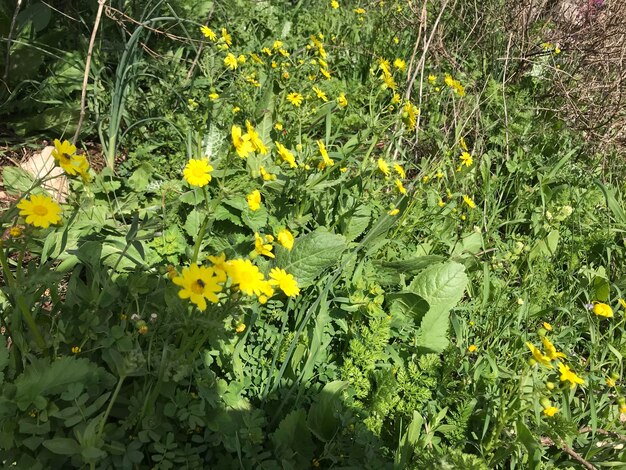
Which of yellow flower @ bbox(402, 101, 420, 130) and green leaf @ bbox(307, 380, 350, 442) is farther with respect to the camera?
yellow flower @ bbox(402, 101, 420, 130)

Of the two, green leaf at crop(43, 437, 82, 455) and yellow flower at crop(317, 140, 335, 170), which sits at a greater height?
yellow flower at crop(317, 140, 335, 170)

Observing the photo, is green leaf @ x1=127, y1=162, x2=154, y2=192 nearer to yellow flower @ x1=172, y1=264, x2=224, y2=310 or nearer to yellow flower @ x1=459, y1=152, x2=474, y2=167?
yellow flower @ x1=172, y1=264, x2=224, y2=310

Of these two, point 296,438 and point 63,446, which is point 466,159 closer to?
point 296,438

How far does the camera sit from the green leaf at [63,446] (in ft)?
3.82

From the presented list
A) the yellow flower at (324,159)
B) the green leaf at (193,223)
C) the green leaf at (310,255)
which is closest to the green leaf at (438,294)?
the green leaf at (310,255)

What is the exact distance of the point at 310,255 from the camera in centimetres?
188

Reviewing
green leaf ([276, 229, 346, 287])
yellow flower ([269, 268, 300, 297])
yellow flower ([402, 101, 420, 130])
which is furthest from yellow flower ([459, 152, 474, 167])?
yellow flower ([269, 268, 300, 297])

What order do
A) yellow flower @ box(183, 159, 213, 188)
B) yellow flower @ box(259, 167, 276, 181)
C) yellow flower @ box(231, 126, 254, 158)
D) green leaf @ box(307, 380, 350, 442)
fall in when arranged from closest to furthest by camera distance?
yellow flower @ box(183, 159, 213, 188) < yellow flower @ box(231, 126, 254, 158) < green leaf @ box(307, 380, 350, 442) < yellow flower @ box(259, 167, 276, 181)

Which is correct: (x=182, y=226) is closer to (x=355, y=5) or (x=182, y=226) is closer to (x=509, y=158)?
(x=509, y=158)

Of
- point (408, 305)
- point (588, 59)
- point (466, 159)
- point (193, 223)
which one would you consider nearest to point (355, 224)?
point (408, 305)

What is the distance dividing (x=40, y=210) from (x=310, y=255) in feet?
2.99

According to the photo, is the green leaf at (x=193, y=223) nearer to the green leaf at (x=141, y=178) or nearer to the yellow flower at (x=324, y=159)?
the green leaf at (x=141, y=178)

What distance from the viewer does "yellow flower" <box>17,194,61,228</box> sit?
122 cm

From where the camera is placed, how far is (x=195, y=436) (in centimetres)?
139
